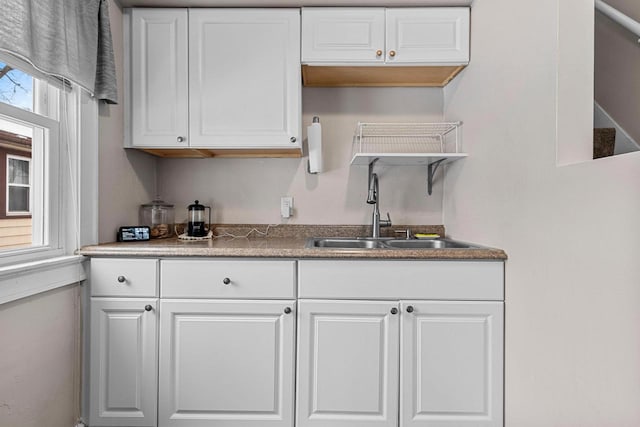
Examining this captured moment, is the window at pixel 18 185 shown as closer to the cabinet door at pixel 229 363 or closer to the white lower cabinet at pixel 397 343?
the cabinet door at pixel 229 363

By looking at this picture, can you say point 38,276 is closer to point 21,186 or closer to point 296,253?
point 21,186

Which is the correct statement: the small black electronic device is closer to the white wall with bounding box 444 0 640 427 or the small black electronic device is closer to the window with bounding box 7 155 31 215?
the window with bounding box 7 155 31 215

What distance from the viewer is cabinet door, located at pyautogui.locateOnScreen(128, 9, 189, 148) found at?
178cm

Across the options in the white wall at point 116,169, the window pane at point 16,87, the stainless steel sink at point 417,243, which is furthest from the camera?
the stainless steel sink at point 417,243

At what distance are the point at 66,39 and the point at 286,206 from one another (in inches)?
49.3

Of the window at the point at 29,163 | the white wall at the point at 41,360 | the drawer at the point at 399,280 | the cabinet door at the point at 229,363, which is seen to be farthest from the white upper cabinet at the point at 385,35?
the white wall at the point at 41,360

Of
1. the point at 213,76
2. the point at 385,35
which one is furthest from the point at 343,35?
the point at 213,76

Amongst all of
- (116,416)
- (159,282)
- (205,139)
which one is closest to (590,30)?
(205,139)

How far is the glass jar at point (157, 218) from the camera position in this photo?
6.46ft

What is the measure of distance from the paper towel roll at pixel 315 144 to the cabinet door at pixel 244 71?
158 mm

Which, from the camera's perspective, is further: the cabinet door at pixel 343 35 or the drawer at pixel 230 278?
the cabinet door at pixel 343 35

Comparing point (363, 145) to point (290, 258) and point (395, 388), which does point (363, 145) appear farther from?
point (395, 388)

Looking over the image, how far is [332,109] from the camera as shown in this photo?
2.11 meters

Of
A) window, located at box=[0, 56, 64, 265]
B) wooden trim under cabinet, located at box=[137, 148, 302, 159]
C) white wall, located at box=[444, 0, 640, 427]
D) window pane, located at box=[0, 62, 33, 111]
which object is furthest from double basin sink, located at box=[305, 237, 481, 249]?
window pane, located at box=[0, 62, 33, 111]
